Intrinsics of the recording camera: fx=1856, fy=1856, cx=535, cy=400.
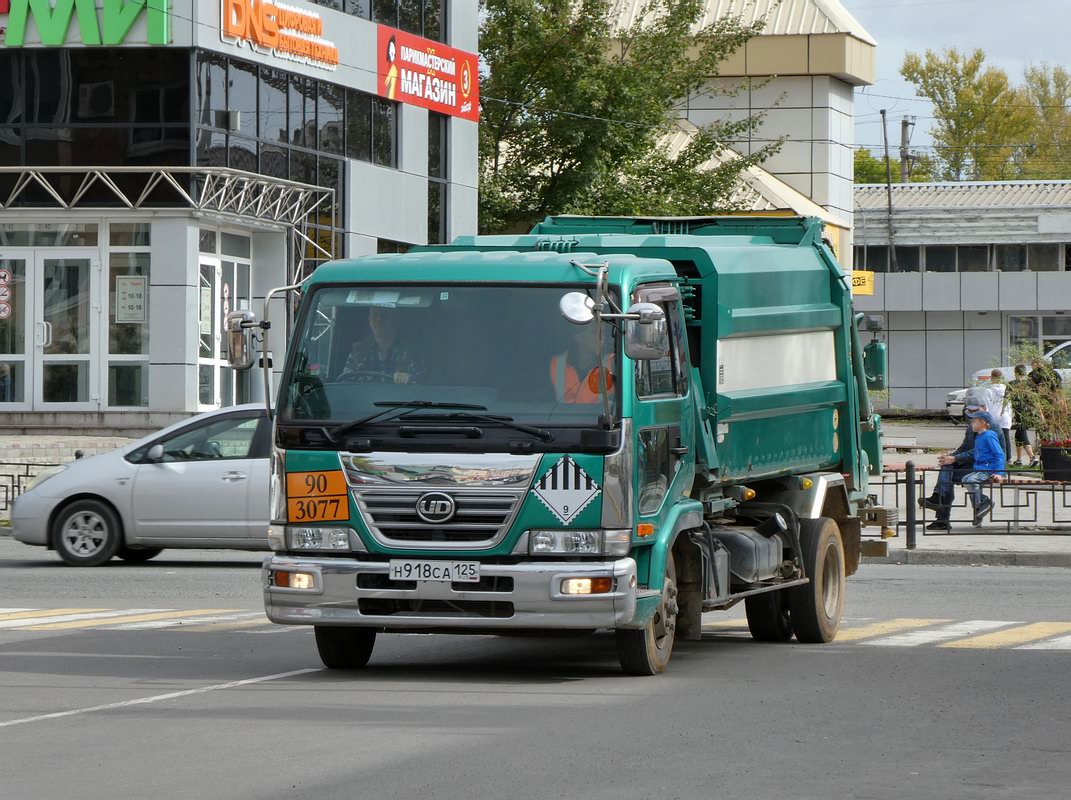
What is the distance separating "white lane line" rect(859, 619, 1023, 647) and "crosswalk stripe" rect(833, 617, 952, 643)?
175mm

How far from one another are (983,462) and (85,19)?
610 inches

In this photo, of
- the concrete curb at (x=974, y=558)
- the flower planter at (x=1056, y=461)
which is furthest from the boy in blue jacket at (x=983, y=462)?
the concrete curb at (x=974, y=558)

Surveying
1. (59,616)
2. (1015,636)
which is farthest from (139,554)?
(1015,636)

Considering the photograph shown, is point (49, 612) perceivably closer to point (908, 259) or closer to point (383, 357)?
point (383, 357)

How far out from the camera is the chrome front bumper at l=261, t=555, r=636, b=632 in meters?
9.85

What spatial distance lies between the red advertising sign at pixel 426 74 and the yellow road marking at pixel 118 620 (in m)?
21.9

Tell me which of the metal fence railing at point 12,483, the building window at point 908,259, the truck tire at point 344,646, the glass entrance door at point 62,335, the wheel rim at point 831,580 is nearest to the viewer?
the truck tire at point 344,646

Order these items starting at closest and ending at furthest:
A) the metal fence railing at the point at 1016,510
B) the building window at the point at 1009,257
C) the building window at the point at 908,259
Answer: the metal fence railing at the point at 1016,510, the building window at the point at 1009,257, the building window at the point at 908,259

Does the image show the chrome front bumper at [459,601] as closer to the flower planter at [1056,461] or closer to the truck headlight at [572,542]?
the truck headlight at [572,542]

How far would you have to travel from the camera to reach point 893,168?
101875 millimetres

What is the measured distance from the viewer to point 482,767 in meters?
7.75

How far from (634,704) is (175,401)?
20.9 meters

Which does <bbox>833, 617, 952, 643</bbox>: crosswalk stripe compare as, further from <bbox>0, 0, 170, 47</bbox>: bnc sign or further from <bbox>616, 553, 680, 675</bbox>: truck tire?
<bbox>0, 0, 170, 47</bbox>: bnc sign

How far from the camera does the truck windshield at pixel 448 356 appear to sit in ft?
32.9
